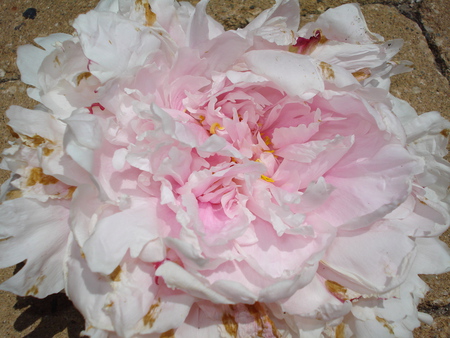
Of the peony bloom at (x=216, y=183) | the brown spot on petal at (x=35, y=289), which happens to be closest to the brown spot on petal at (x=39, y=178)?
the peony bloom at (x=216, y=183)

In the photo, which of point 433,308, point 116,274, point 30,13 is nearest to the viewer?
point 116,274

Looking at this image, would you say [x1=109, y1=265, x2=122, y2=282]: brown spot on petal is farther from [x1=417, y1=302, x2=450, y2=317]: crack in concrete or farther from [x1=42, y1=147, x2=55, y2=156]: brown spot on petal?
[x1=417, y1=302, x2=450, y2=317]: crack in concrete

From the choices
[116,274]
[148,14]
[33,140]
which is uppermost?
[148,14]

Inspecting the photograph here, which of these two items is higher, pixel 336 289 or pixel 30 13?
pixel 30 13

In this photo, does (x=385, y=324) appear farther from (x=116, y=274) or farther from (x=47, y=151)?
(x=47, y=151)

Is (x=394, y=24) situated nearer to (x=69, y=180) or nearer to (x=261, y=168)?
(x=261, y=168)

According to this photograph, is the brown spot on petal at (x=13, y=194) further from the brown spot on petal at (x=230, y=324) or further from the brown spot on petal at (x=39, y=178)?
the brown spot on petal at (x=230, y=324)

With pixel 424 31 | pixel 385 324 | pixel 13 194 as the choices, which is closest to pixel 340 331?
pixel 385 324
